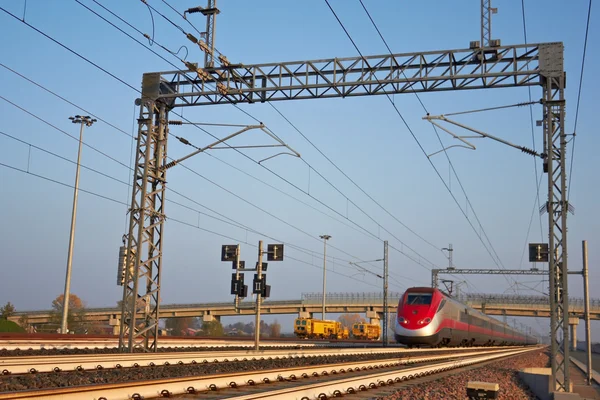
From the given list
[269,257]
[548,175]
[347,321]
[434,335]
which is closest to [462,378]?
[548,175]

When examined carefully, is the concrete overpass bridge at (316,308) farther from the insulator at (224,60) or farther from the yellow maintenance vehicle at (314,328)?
the insulator at (224,60)

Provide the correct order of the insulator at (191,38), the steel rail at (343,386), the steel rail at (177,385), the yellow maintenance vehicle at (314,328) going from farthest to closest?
the yellow maintenance vehicle at (314,328) → the insulator at (191,38) → the steel rail at (343,386) → the steel rail at (177,385)

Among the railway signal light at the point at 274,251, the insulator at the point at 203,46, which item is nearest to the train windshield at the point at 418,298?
the railway signal light at the point at 274,251

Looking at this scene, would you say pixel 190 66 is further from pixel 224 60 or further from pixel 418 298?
pixel 418 298

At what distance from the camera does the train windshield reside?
36.2 m

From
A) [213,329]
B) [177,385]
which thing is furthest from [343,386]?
[213,329]

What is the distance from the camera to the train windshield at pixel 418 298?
36.2 m

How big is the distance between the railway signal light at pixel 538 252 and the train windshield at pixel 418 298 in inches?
571

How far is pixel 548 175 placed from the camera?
19.5 meters

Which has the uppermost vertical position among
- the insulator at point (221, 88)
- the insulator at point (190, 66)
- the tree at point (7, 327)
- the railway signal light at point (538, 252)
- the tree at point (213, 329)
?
the insulator at point (190, 66)

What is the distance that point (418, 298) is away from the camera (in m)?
36.6

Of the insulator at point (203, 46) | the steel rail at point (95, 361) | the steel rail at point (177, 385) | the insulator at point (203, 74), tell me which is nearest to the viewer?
the steel rail at point (177, 385)

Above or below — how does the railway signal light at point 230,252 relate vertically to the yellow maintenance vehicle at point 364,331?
above

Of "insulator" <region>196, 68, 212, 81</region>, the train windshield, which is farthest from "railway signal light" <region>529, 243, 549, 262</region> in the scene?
the train windshield
